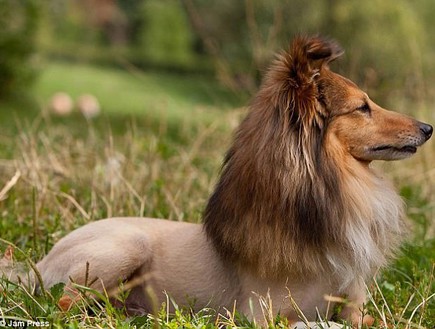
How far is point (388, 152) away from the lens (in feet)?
15.1

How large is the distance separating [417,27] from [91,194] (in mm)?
14449

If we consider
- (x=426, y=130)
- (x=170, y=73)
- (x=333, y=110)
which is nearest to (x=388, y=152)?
(x=426, y=130)

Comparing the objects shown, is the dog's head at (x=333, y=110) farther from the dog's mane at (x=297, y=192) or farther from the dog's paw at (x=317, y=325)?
the dog's paw at (x=317, y=325)

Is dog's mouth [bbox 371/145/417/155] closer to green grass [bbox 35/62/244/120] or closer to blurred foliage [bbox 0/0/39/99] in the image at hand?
blurred foliage [bbox 0/0/39/99]

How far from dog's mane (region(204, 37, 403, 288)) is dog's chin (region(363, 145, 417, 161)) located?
9 cm

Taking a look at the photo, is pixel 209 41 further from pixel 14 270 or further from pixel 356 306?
pixel 356 306

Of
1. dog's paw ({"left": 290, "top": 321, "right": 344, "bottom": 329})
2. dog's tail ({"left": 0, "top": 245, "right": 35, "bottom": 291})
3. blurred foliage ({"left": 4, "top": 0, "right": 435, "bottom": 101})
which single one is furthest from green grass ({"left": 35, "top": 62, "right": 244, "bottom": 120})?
dog's paw ({"left": 290, "top": 321, "right": 344, "bottom": 329})

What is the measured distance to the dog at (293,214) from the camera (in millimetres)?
4387

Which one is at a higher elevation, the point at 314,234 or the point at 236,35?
the point at 314,234

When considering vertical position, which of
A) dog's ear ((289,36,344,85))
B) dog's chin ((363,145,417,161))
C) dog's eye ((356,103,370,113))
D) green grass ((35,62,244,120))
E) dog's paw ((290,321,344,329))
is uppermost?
dog's ear ((289,36,344,85))

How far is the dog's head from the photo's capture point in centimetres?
443

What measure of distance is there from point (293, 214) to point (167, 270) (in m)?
0.89

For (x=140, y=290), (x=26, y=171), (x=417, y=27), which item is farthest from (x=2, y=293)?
(x=417, y=27)

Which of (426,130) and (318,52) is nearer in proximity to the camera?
(318,52)
